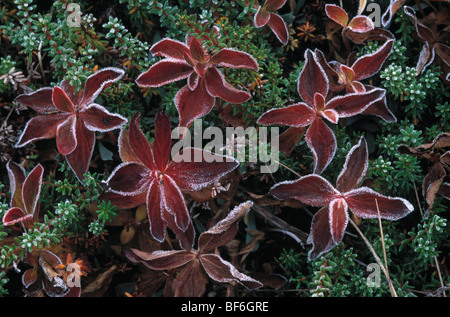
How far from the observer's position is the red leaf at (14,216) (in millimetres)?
1635

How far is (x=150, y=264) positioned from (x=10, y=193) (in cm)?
65

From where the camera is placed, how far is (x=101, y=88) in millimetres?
1701

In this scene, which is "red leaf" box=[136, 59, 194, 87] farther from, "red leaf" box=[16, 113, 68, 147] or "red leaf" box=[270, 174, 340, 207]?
"red leaf" box=[270, 174, 340, 207]

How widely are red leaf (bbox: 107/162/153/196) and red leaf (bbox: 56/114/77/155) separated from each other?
226 mm

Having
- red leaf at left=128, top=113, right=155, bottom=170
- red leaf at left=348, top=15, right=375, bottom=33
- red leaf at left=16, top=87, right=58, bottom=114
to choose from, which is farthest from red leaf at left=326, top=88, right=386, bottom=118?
red leaf at left=16, top=87, right=58, bottom=114

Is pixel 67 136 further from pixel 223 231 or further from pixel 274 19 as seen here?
pixel 274 19

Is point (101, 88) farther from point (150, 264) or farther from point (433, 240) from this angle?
point (433, 240)

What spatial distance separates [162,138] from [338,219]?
672 mm

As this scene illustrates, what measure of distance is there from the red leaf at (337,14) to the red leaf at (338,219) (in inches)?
28.3

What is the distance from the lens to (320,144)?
5.52 feet

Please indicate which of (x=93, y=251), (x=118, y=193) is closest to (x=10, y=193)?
(x=93, y=251)

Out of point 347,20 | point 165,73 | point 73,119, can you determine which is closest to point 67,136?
point 73,119

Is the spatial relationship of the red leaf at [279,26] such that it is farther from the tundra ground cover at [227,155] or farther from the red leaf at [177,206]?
the red leaf at [177,206]

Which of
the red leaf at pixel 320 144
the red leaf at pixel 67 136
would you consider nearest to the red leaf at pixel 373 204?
the red leaf at pixel 320 144
